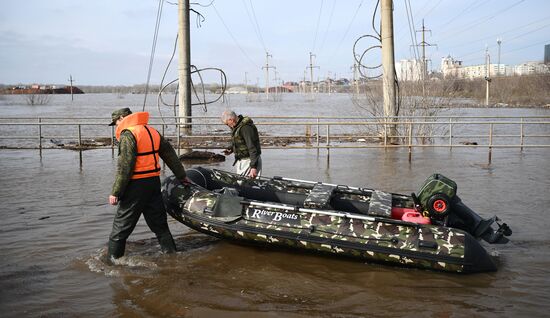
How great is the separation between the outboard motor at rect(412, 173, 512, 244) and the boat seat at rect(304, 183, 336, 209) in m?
1.04

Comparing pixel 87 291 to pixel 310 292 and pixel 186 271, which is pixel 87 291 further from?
pixel 310 292

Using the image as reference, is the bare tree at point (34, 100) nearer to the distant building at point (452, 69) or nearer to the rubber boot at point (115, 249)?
the distant building at point (452, 69)

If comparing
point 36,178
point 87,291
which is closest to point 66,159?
point 36,178

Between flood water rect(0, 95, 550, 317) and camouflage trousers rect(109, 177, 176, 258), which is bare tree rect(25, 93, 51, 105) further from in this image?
camouflage trousers rect(109, 177, 176, 258)

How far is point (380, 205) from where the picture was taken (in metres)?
6.27

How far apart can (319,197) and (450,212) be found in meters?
1.53

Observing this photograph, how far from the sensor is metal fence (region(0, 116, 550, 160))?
1359 centimetres

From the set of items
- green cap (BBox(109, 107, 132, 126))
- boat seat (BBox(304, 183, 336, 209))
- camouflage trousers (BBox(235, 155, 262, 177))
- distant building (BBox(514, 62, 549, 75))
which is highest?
distant building (BBox(514, 62, 549, 75))

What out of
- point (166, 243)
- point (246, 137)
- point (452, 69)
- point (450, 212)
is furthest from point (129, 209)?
point (452, 69)

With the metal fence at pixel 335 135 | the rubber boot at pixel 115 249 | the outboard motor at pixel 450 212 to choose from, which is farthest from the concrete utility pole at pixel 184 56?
the outboard motor at pixel 450 212

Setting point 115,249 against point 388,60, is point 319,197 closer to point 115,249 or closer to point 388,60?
point 115,249

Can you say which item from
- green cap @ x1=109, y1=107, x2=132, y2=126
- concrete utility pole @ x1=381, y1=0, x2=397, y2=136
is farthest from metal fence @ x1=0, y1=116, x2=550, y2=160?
green cap @ x1=109, y1=107, x2=132, y2=126

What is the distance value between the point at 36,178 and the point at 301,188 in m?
6.27

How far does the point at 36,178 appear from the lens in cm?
1076
